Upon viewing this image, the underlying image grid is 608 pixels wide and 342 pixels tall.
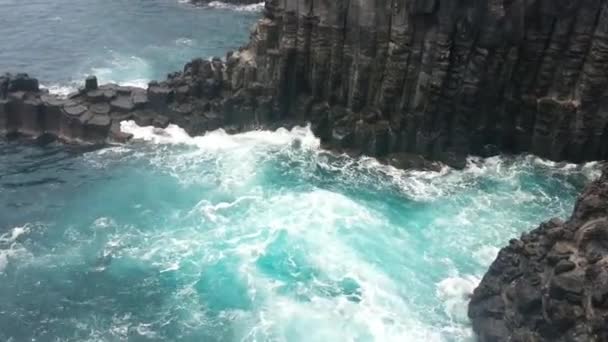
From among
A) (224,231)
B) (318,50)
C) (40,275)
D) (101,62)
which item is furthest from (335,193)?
(101,62)

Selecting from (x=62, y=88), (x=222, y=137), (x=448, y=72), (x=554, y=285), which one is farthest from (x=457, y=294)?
(x=62, y=88)

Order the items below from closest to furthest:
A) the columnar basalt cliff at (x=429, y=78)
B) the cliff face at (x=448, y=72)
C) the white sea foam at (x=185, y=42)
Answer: the cliff face at (x=448, y=72) < the columnar basalt cliff at (x=429, y=78) < the white sea foam at (x=185, y=42)

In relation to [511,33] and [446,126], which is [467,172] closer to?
[446,126]

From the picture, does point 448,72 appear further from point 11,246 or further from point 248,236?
point 11,246

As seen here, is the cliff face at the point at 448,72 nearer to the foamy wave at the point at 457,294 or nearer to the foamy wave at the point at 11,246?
the foamy wave at the point at 457,294

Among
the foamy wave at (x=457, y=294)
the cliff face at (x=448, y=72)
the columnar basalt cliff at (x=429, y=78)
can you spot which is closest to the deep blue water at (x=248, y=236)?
the foamy wave at (x=457, y=294)

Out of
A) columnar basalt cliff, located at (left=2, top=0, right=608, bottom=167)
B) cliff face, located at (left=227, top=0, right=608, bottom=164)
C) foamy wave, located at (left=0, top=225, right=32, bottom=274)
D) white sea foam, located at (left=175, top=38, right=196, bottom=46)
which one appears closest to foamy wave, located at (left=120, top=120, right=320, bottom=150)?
columnar basalt cliff, located at (left=2, top=0, right=608, bottom=167)
